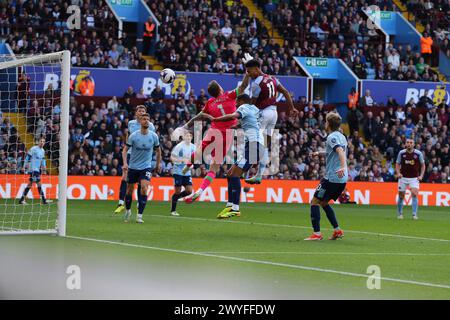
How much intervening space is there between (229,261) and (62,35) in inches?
1011

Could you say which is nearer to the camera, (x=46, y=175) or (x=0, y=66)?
(x=0, y=66)

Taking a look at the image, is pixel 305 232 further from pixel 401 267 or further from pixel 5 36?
pixel 5 36

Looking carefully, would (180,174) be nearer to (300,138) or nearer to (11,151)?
(11,151)

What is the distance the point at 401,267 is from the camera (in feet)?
41.6

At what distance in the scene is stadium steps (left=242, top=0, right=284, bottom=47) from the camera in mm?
44188

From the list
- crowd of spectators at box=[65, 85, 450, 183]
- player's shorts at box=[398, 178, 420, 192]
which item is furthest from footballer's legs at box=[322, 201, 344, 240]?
crowd of spectators at box=[65, 85, 450, 183]

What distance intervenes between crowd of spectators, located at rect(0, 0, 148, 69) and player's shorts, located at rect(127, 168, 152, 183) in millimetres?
17650

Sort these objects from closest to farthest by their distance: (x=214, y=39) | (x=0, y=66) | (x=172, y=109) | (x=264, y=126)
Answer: (x=0, y=66)
(x=264, y=126)
(x=172, y=109)
(x=214, y=39)

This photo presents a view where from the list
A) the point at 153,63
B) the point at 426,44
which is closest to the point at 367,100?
the point at 426,44

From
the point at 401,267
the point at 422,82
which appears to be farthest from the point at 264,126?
the point at 422,82

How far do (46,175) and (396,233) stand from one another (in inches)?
585

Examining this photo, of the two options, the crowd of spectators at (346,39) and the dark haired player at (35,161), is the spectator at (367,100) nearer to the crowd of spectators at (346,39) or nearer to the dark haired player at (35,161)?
the crowd of spectators at (346,39)

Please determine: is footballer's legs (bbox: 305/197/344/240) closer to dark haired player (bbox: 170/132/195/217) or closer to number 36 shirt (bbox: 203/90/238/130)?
number 36 shirt (bbox: 203/90/238/130)

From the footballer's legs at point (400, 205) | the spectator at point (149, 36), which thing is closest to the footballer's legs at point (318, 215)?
the footballer's legs at point (400, 205)
